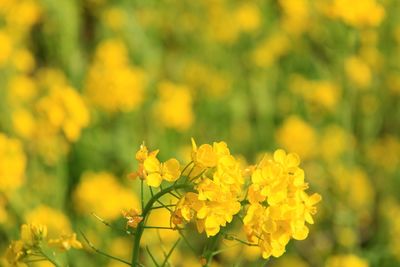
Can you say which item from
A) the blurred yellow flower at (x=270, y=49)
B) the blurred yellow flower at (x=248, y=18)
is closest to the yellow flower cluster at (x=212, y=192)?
the blurred yellow flower at (x=270, y=49)

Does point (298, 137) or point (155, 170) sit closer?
point (155, 170)

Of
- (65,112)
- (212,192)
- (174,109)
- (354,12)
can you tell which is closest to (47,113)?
(65,112)

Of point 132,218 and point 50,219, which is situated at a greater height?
point 50,219

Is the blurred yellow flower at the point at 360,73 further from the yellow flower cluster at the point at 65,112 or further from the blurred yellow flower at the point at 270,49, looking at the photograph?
the yellow flower cluster at the point at 65,112

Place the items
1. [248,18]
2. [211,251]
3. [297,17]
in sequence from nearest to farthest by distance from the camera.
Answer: [211,251]
[297,17]
[248,18]

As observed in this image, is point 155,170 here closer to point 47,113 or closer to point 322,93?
point 47,113

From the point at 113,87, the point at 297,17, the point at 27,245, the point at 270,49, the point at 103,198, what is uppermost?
the point at 297,17

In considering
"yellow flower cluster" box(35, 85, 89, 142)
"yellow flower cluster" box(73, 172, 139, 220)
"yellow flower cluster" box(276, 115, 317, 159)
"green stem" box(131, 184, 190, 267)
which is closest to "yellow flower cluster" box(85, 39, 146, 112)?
"yellow flower cluster" box(73, 172, 139, 220)
